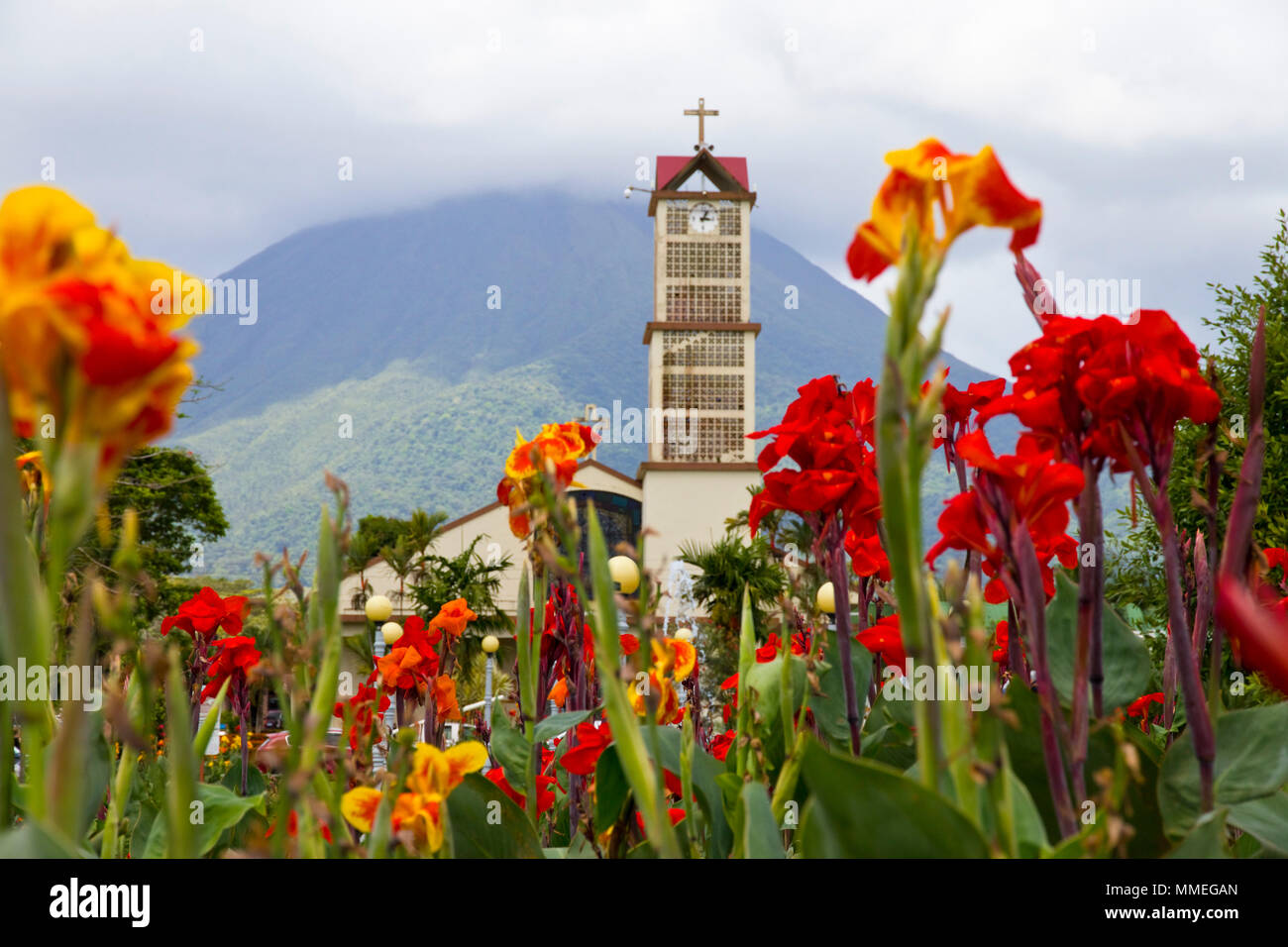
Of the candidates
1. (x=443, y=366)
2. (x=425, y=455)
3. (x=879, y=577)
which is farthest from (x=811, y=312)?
(x=879, y=577)

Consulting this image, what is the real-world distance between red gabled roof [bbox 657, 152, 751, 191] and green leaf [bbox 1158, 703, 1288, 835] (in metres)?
36.5

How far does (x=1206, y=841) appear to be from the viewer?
0.57m

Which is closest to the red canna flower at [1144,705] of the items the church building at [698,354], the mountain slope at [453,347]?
the church building at [698,354]

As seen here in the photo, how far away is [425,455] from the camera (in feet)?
471

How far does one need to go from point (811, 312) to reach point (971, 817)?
638 ft

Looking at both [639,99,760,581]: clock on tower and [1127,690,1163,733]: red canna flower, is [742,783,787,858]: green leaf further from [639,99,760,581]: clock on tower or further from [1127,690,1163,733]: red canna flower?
[639,99,760,581]: clock on tower

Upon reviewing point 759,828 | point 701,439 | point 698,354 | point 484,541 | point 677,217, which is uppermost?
point 677,217

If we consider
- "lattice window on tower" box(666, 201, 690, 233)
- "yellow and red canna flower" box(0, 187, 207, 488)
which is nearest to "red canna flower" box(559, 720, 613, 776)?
"yellow and red canna flower" box(0, 187, 207, 488)

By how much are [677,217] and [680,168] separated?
1.78m

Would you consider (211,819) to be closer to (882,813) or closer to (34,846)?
(34,846)

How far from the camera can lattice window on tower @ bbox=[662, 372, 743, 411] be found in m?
35.3

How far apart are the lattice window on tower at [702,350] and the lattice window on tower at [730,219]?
3.49 meters

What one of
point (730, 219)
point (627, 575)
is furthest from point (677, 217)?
point (627, 575)
